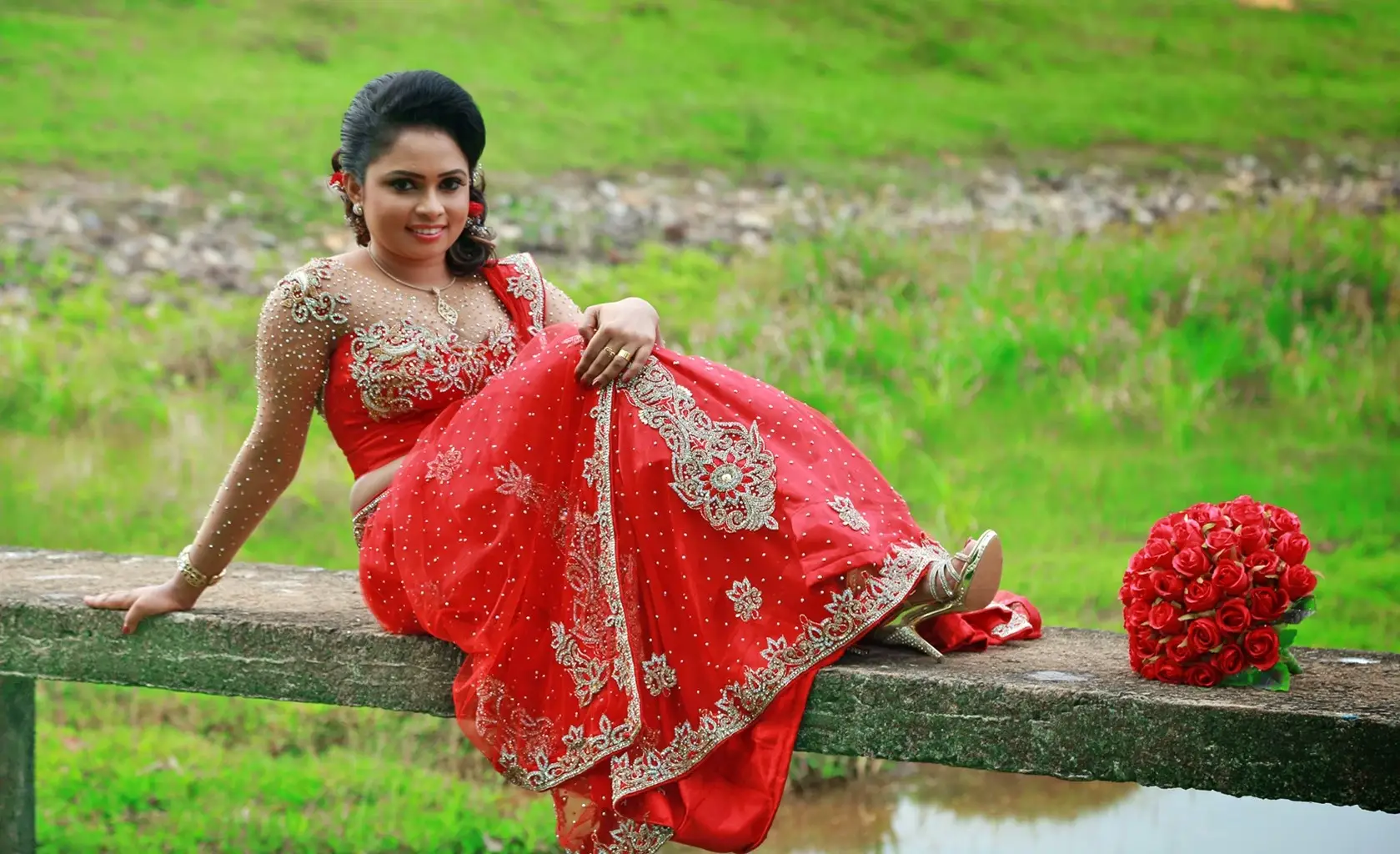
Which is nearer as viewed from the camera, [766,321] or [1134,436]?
[1134,436]

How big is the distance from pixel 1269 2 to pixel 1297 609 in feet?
14.4

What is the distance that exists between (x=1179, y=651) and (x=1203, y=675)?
5 cm

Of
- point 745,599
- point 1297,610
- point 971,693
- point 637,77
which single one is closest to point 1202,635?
point 1297,610

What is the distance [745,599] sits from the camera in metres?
2.20

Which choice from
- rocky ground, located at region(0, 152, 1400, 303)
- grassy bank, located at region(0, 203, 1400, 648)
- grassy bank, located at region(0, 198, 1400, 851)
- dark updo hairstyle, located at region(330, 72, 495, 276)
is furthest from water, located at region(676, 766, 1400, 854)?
rocky ground, located at region(0, 152, 1400, 303)

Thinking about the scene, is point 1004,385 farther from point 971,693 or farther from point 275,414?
point 275,414

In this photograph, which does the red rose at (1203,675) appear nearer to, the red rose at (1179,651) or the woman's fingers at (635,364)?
the red rose at (1179,651)

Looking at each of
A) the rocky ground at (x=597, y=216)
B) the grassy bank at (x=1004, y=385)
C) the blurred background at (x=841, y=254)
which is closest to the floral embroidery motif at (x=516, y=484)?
the blurred background at (x=841, y=254)

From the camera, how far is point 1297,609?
2.20 meters

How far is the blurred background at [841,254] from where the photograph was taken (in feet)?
15.1

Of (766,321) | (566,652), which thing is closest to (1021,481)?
(766,321)

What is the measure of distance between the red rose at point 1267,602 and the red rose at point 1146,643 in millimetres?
144

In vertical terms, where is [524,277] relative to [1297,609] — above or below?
above

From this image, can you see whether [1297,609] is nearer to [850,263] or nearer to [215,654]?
[215,654]
